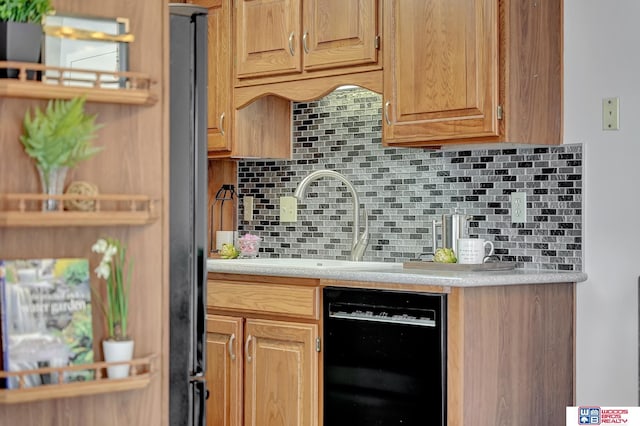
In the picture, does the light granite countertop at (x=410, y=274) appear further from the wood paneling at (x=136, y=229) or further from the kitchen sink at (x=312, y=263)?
the wood paneling at (x=136, y=229)

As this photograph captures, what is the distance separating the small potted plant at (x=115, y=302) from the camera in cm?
175

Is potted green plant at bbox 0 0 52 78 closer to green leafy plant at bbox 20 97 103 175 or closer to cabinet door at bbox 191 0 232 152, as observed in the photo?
green leafy plant at bbox 20 97 103 175

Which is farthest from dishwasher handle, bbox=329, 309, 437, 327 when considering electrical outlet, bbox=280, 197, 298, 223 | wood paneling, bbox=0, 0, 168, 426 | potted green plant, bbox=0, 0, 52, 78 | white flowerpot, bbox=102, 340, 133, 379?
potted green plant, bbox=0, 0, 52, 78

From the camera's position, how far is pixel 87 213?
1.72 m

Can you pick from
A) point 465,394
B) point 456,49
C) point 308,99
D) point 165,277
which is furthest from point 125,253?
point 308,99

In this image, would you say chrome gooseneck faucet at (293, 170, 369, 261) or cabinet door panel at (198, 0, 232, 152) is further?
cabinet door panel at (198, 0, 232, 152)

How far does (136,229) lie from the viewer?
6.00ft

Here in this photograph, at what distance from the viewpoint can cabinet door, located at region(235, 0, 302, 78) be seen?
4.05m

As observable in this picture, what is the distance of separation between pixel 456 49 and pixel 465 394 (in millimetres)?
1202

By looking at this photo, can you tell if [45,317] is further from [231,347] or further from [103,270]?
[231,347]

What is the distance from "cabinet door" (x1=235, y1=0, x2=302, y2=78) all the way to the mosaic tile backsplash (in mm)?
339

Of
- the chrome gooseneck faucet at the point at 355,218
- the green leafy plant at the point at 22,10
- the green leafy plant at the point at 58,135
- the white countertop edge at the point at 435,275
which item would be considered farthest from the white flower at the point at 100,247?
the chrome gooseneck faucet at the point at 355,218

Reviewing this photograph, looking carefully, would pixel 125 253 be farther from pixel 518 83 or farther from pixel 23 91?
pixel 518 83

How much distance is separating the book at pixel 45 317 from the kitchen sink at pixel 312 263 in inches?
78.2
